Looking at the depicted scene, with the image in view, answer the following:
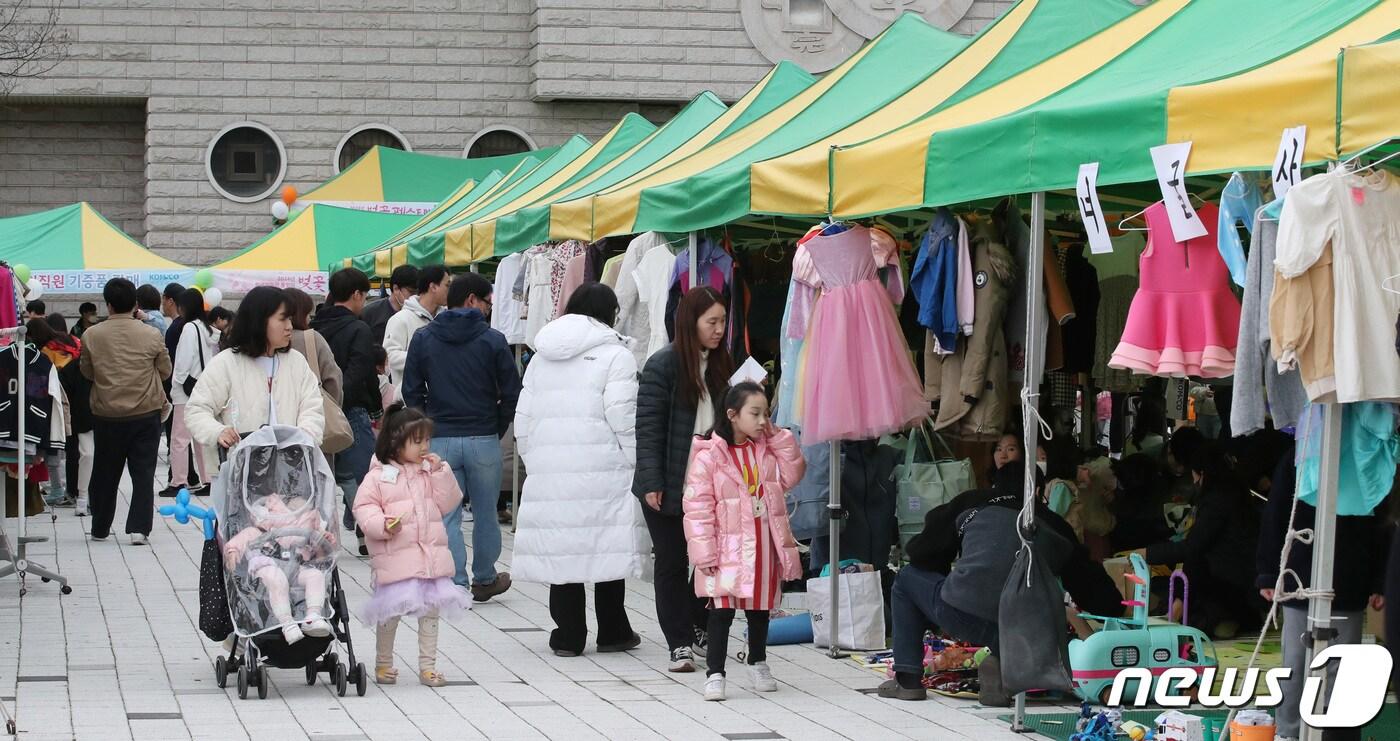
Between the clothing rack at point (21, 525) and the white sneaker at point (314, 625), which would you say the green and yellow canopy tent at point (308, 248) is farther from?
the white sneaker at point (314, 625)

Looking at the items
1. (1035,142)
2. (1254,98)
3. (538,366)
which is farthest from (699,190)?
(1254,98)

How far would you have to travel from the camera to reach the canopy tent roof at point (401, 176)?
94.3ft

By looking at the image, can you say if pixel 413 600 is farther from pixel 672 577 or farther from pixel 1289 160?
pixel 1289 160

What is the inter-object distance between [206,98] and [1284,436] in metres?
24.2

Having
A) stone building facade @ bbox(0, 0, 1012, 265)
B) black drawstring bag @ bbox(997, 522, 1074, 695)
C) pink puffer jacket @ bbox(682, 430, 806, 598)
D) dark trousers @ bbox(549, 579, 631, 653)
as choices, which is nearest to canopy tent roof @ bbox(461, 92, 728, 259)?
dark trousers @ bbox(549, 579, 631, 653)

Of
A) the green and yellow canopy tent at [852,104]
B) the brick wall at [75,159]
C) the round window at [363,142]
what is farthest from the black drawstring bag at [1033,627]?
the brick wall at [75,159]

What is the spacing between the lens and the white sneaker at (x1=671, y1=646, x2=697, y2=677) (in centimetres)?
859

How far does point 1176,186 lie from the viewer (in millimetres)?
6379

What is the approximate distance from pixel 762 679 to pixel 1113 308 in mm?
3945

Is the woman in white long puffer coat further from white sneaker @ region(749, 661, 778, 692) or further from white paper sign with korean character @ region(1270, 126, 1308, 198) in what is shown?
white paper sign with korean character @ region(1270, 126, 1308, 198)

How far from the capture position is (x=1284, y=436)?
9.52 m

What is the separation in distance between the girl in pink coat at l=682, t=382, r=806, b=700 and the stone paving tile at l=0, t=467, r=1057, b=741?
15.3 inches

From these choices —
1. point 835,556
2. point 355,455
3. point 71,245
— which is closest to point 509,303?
point 355,455

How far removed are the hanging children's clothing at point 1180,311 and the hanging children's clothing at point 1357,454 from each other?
2.03 feet
